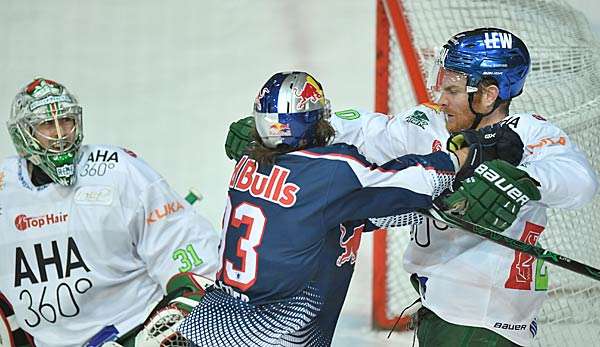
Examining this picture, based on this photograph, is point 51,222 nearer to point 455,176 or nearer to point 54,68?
point 455,176

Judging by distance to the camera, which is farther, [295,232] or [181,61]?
[181,61]

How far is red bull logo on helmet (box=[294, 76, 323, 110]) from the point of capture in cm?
268

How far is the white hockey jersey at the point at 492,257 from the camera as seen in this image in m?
2.71

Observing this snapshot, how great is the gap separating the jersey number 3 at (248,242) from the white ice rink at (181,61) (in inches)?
80.3

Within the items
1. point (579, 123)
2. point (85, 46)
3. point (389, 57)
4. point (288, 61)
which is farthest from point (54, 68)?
point (579, 123)

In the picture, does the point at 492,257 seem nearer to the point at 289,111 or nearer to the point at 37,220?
the point at 289,111

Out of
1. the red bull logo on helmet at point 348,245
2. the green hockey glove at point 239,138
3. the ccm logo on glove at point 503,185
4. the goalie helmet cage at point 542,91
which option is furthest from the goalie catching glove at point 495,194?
the goalie helmet cage at point 542,91

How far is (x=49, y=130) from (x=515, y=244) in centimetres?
139

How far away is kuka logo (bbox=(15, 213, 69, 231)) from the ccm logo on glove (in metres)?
1.35

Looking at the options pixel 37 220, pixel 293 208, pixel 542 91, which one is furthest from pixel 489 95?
pixel 37 220

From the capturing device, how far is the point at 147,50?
549 centimetres

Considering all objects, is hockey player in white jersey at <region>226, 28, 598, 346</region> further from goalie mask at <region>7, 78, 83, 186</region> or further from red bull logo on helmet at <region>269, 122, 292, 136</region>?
goalie mask at <region>7, 78, 83, 186</region>

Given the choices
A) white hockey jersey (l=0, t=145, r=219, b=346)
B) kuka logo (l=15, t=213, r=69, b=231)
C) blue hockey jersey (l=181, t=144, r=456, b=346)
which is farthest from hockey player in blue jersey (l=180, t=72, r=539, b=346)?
kuka logo (l=15, t=213, r=69, b=231)

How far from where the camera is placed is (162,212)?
3.40 metres
